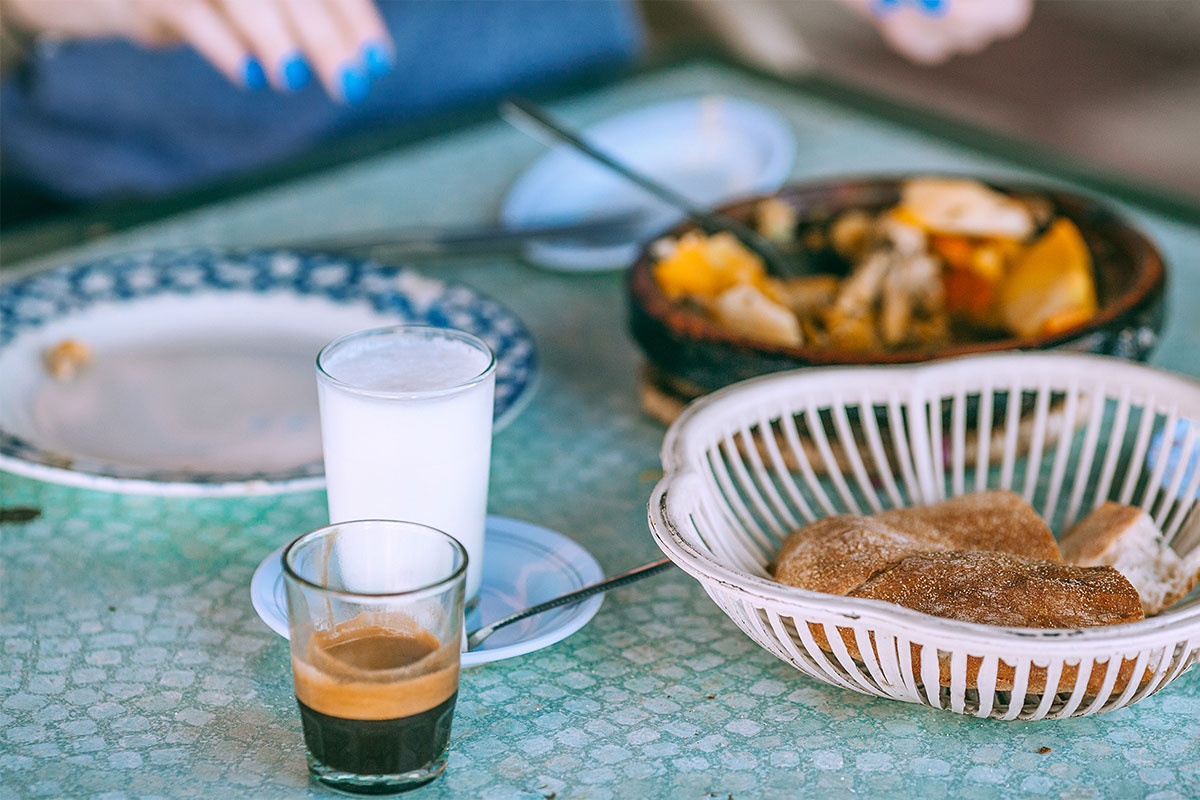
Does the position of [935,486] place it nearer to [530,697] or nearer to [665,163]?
[530,697]

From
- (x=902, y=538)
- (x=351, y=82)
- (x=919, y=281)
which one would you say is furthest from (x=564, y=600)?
(x=351, y=82)

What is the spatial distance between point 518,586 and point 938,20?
998 mm

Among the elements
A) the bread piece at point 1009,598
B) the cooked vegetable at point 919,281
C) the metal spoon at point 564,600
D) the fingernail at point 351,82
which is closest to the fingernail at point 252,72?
the fingernail at point 351,82

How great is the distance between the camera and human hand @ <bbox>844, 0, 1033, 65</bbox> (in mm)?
1399

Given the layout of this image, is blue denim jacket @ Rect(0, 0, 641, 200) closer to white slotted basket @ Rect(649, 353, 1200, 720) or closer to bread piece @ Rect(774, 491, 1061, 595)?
white slotted basket @ Rect(649, 353, 1200, 720)

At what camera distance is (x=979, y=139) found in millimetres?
1532

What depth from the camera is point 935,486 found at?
0.82m

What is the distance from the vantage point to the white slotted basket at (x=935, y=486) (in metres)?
0.54

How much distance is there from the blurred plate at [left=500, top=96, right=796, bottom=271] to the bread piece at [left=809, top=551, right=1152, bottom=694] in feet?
2.43

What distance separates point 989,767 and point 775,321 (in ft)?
1.32

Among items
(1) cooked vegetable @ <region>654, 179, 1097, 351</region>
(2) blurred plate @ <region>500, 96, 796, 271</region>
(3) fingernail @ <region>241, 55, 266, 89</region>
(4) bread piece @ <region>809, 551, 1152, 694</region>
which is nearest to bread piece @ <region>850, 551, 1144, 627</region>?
(4) bread piece @ <region>809, 551, 1152, 694</region>

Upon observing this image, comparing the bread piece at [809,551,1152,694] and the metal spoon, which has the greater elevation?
the bread piece at [809,551,1152,694]

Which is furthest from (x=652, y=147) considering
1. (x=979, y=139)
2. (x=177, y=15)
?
(x=177, y=15)

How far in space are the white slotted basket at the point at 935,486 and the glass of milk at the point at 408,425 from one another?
0.36ft
